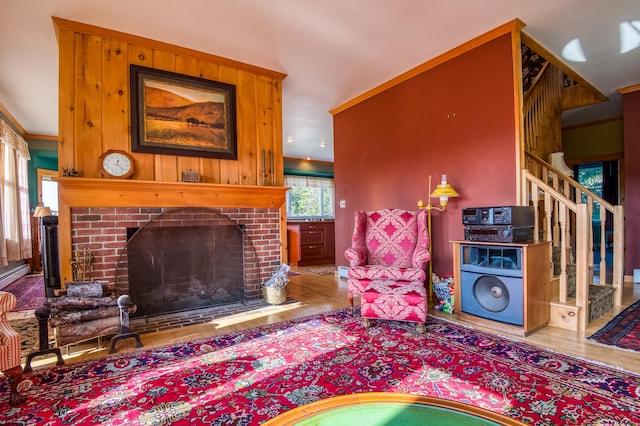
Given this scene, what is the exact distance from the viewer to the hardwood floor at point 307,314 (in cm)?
216

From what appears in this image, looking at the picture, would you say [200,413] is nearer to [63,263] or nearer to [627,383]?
[63,263]

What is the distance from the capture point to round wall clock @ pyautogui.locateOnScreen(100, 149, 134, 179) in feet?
9.71

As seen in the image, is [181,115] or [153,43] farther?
[181,115]

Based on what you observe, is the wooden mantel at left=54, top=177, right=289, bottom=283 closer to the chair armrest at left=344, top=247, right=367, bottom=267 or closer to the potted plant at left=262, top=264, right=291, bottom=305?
the potted plant at left=262, top=264, right=291, bottom=305

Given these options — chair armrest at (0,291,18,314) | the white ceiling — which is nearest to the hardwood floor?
chair armrest at (0,291,18,314)

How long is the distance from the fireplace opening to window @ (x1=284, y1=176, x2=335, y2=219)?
482cm

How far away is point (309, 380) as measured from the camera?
6.15 feet

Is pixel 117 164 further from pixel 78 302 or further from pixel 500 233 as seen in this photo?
pixel 500 233

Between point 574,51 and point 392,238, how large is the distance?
2.84m

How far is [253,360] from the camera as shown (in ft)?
7.11

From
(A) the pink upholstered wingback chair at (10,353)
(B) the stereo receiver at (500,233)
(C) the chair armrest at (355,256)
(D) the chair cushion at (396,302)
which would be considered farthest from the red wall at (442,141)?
(A) the pink upholstered wingback chair at (10,353)

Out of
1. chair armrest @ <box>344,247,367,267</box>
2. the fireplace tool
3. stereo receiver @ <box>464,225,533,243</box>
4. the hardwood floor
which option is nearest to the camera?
the hardwood floor

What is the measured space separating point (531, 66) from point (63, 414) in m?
5.45

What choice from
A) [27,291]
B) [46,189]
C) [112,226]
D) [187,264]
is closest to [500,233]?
[187,264]
